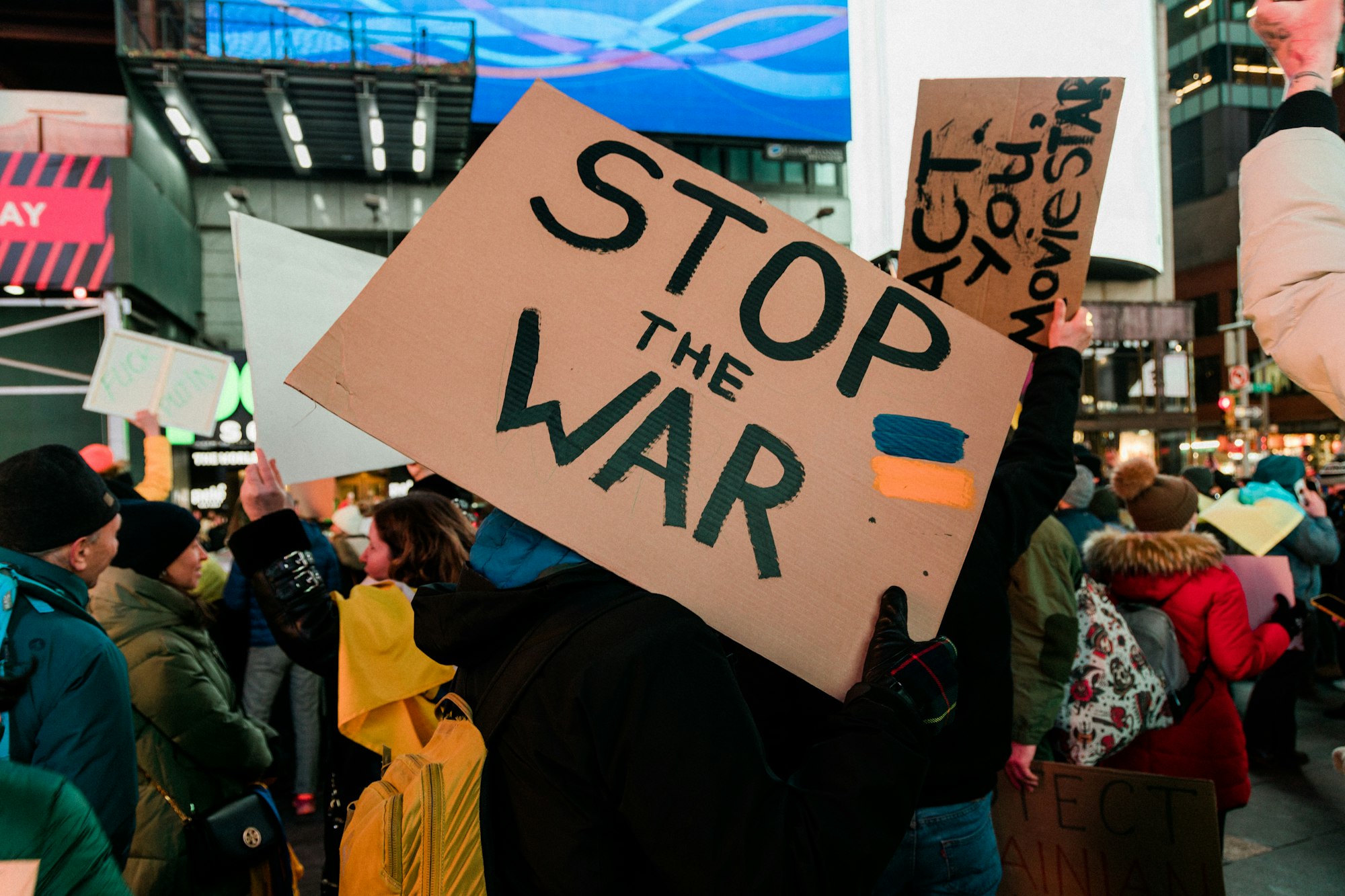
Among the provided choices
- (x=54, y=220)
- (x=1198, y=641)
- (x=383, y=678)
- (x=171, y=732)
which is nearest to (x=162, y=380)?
(x=171, y=732)

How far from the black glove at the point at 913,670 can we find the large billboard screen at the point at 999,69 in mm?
19584

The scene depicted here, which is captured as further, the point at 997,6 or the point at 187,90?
the point at 997,6

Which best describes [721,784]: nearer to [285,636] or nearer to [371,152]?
[285,636]

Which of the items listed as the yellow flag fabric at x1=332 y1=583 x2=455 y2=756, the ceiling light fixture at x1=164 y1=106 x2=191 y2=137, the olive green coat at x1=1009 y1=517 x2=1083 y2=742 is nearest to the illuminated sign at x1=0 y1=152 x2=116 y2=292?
the ceiling light fixture at x1=164 y1=106 x2=191 y2=137

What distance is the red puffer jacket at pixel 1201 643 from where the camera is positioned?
10.6ft

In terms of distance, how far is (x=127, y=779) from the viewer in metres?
1.94

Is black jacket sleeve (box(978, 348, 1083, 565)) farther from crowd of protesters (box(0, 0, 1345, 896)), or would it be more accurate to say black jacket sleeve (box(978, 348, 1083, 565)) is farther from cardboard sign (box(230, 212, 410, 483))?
cardboard sign (box(230, 212, 410, 483))

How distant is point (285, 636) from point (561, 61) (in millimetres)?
18976

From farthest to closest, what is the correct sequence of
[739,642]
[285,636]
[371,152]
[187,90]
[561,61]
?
[561,61]
[371,152]
[187,90]
[285,636]
[739,642]

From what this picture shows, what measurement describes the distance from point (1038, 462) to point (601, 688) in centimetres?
147

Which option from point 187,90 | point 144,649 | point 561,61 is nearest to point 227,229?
point 187,90

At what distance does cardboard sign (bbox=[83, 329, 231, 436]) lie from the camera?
4426 millimetres

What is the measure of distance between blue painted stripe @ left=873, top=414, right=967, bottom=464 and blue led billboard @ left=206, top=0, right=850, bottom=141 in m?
17.9

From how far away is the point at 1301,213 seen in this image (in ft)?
4.55
